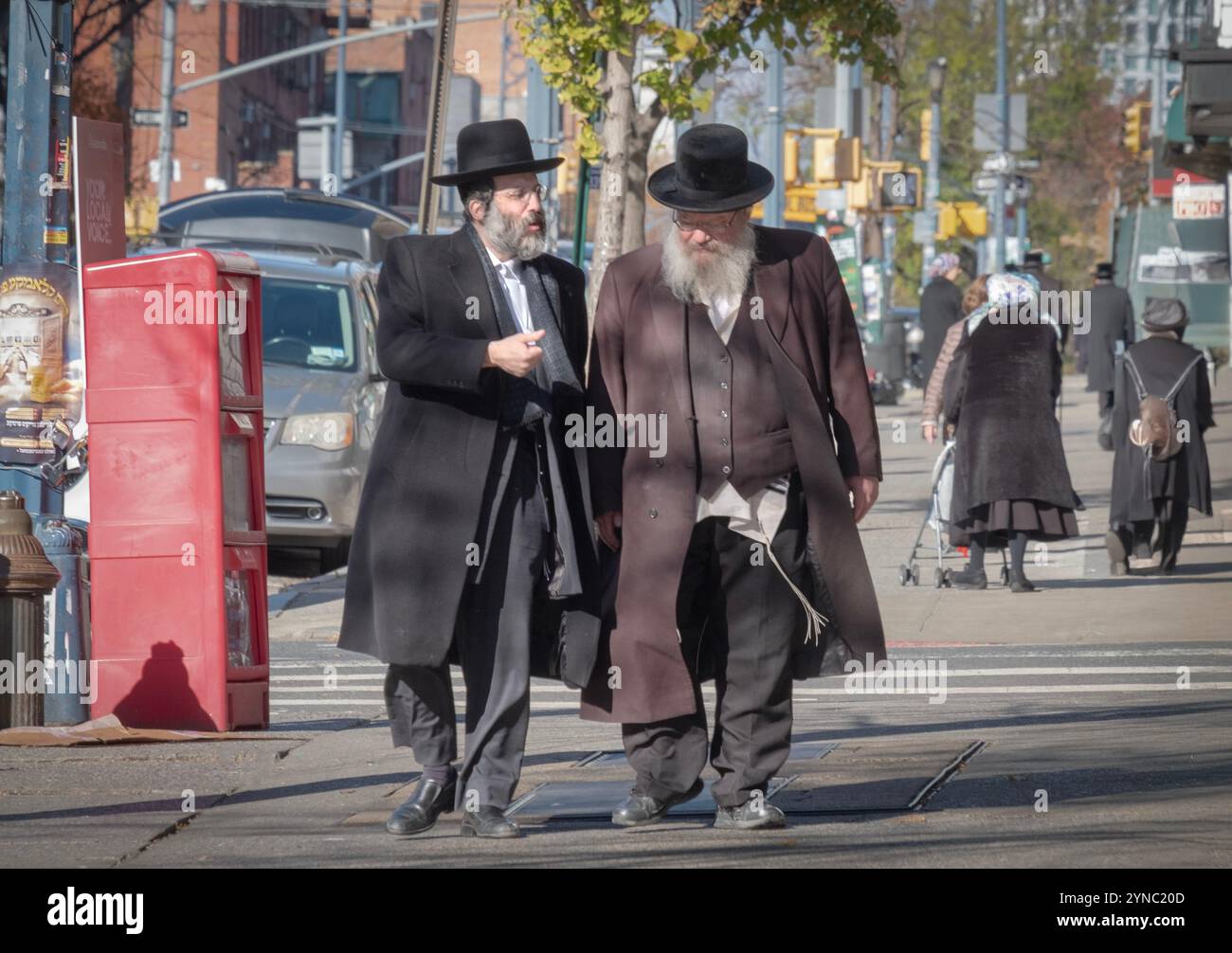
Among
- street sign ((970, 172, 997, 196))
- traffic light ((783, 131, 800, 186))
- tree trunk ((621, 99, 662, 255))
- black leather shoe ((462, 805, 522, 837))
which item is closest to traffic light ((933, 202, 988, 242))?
street sign ((970, 172, 997, 196))

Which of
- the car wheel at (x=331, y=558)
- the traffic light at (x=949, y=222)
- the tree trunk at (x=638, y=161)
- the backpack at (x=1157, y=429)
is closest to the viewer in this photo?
the backpack at (x=1157, y=429)

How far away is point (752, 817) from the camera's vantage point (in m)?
6.42

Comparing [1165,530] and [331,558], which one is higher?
[1165,530]

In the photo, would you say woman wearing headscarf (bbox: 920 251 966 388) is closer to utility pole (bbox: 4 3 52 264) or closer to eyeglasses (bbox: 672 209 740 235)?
utility pole (bbox: 4 3 52 264)

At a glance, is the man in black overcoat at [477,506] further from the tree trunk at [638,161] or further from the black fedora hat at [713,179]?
the tree trunk at [638,161]

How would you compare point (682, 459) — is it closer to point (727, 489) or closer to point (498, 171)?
point (727, 489)

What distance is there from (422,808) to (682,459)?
127 centimetres

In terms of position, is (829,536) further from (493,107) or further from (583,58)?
(493,107)

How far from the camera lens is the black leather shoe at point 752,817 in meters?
6.40

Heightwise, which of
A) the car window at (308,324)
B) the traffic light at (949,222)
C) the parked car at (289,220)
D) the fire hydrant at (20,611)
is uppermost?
the traffic light at (949,222)

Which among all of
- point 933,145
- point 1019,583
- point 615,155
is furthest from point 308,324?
point 933,145

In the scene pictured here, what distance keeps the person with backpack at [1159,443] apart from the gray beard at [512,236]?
864 cm

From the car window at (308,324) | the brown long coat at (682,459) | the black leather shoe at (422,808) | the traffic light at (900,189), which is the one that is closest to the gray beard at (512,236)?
the brown long coat at (682,459)
